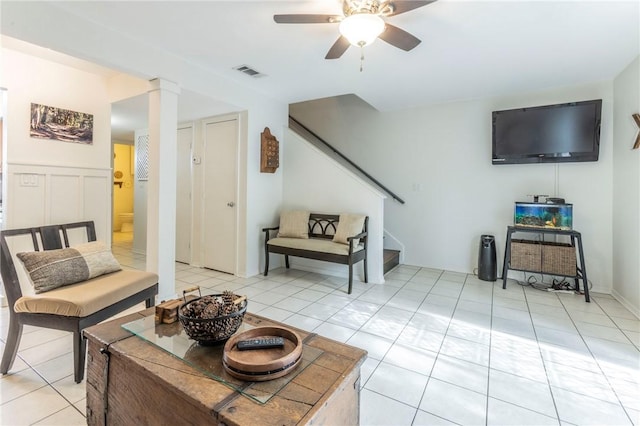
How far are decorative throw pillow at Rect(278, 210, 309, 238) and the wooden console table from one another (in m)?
2.66

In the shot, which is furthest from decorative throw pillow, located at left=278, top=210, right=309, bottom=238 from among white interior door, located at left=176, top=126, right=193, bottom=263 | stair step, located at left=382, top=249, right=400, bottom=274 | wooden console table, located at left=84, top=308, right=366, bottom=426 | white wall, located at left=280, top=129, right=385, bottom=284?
wooden console table, located at left=84, top=308, right=366, bottom=426

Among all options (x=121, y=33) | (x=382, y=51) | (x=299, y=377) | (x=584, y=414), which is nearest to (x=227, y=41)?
(x=121, y=33)

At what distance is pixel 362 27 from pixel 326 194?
8.05ft

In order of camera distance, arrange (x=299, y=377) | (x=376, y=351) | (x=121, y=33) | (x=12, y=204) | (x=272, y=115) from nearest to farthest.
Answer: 1. (x=299, y=377)
2. (x=376, y=351)
3. (x=121, y=33)
4. (x=12, y=204)
5. (x=272, y=115)

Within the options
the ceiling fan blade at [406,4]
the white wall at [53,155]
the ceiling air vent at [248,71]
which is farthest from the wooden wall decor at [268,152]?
the ceiling fan blade at [406,4]

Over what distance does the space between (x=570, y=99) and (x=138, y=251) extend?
6751 mm

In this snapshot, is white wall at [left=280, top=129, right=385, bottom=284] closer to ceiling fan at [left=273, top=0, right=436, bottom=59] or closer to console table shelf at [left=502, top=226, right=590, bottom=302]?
console table shelf at [left=502, top=226, right=590, bottom=302]

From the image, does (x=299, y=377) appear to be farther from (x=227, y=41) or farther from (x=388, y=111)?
(x=388, y=111)

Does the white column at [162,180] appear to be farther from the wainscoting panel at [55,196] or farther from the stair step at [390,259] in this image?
the stair step at [390,259]

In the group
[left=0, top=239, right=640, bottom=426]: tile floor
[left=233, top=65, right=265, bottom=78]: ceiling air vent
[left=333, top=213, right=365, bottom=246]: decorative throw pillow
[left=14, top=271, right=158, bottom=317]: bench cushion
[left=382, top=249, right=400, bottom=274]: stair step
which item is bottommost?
[left=0, top=239, right=640, bottom=426]: tile floor

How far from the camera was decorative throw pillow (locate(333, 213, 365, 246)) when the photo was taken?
142 inches

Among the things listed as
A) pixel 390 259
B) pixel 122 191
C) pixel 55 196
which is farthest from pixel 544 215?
pixel 122 191

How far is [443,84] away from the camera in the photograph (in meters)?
3.54

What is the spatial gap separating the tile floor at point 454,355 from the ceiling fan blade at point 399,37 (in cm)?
219
